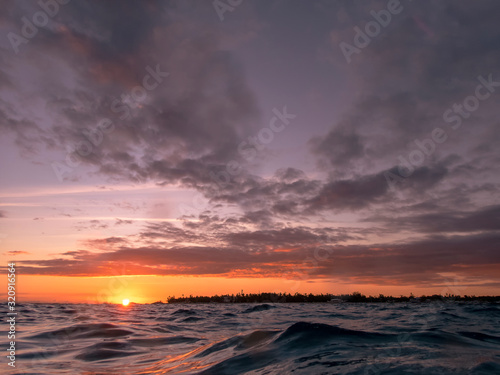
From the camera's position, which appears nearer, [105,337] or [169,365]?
[169,365]

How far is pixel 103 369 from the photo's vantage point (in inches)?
406

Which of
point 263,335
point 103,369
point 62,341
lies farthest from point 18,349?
point 263,335

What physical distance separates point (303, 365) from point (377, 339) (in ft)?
19.8

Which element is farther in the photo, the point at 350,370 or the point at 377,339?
the point at 377,339

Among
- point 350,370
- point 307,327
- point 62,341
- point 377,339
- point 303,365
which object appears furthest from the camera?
point 62,341

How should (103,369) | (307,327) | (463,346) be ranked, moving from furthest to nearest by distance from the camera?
1. (307,327)
2. (463,346)
3. (103,369)

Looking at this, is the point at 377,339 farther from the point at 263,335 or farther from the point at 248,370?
the point at 248,370

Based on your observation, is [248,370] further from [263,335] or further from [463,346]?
[463,346]

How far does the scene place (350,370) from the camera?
8211 mm

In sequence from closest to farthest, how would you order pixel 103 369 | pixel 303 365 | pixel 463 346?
pixel 303 365 → pixel 103 369 → pixel 463 346

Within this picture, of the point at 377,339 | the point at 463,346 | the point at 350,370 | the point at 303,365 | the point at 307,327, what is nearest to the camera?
the point at 350,370

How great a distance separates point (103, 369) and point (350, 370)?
760 cm

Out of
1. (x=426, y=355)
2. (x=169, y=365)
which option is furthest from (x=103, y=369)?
(x=426, y=355)

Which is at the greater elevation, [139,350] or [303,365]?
[303,365]
